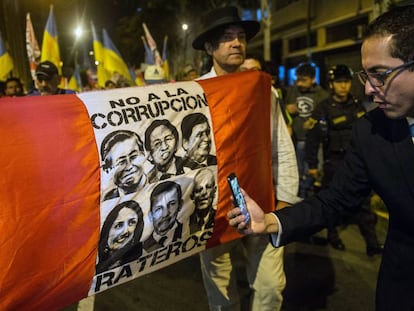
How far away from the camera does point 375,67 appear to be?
166 cm

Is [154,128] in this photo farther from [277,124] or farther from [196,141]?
[277,124]

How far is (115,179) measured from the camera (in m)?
2.10

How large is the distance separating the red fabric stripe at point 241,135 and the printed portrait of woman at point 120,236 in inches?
21.6

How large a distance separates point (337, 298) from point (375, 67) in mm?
2701

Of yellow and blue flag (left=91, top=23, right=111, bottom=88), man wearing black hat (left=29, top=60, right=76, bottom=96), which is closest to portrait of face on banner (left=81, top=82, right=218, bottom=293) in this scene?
man wearing black hat (left=29, top=60, right=76, bottom=96)

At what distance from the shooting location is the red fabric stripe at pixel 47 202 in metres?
1.81

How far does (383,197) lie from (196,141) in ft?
3.43

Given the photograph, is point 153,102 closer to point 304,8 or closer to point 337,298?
point 337,298

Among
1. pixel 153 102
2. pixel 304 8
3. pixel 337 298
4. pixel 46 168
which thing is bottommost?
pixel 337 298

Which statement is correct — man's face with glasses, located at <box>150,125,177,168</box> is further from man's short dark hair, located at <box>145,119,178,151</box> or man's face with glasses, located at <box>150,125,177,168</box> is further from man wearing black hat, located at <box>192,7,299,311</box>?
man wearing black hat, located at <box>192,7,299,311</box>

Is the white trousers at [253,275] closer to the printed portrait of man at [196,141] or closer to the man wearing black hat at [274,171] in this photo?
the man wearing black hat at [274,171]

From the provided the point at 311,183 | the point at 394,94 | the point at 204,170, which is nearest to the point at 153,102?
the point at 204,170

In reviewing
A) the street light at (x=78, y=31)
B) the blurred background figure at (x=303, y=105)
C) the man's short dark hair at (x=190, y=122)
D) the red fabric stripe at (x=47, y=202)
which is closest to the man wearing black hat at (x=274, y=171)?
the man's short dark hair at (x=190, y=122)

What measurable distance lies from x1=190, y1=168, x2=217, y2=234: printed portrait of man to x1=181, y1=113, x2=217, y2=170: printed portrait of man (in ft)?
0.21
